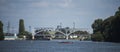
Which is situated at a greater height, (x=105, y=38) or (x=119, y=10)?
(x=119, y=10)

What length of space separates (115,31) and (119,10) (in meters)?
15.7

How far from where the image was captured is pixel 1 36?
187m

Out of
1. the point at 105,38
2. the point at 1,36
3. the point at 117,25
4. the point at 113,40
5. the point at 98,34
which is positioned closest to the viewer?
the point at 117,25

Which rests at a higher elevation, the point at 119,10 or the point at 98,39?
the point at 119,10

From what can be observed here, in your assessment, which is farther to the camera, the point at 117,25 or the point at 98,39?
the point at 98,39

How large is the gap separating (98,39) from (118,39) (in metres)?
34.8

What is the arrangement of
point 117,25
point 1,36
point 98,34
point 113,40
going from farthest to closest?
point 1,36 → point 98,34 → point 113,40 → point 117,25

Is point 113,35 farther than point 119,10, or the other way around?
point 119,10

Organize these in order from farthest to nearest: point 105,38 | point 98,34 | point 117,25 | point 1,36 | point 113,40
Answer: point 1,36, point 98,34, point 105,38, point 113,40, point 117,25

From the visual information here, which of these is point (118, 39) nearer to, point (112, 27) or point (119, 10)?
point (112, 27)

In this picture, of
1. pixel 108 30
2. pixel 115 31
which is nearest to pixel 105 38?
pixel 108 30

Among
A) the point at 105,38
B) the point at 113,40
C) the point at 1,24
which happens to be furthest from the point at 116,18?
the point at 1,24

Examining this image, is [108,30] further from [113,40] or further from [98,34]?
[98,34]

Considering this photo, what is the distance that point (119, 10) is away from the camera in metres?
154
